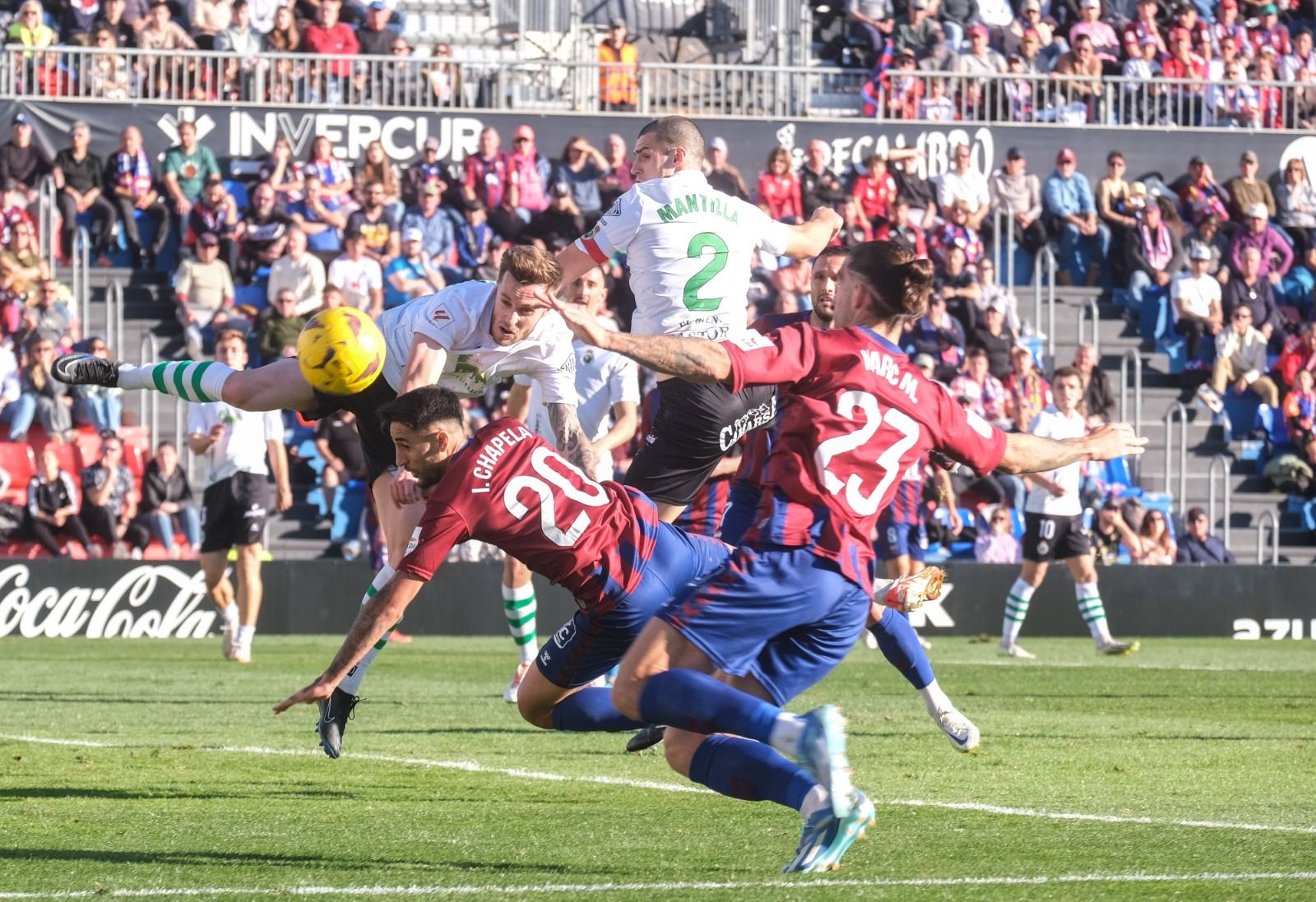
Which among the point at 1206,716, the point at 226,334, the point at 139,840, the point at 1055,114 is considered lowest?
the point at 1206,716

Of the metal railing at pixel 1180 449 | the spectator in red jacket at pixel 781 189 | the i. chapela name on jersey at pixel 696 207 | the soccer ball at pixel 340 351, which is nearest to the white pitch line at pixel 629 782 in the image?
the soccer ball at pixel 340 351

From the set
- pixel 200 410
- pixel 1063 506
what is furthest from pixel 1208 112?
pixel 200 410

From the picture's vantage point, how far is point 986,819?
278 inches

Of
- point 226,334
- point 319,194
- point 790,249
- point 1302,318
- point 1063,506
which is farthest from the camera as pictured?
point 1302,318

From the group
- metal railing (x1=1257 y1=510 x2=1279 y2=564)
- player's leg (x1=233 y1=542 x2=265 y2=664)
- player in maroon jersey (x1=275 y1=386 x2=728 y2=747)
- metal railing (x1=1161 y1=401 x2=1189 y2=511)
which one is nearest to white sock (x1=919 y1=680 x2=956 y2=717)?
player in maroon jersey (x1=275 y1=386 x2=728 y2=747)

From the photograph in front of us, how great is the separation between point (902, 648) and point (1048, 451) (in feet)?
7.10

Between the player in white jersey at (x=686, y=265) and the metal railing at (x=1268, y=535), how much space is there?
45.5 ft

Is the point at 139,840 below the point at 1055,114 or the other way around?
below

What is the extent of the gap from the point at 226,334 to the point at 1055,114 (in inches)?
572

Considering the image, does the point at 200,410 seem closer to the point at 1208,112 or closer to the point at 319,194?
the point at 319,194

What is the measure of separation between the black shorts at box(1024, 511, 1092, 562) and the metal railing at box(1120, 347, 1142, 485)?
6639mm

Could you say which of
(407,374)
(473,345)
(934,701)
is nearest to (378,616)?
(407,374)

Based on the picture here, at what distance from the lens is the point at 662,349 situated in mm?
5676

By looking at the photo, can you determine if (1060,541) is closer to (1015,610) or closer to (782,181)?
(1015,610)
